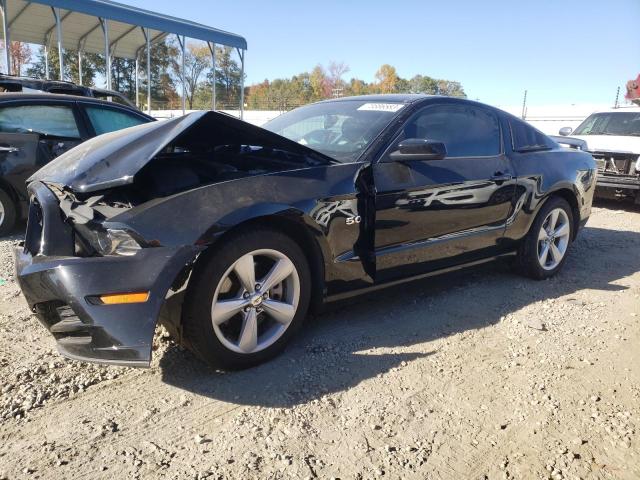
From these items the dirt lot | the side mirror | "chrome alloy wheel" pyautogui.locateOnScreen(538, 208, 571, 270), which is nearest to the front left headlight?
the dirt lot

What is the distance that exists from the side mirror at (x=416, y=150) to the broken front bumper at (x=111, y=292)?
155cm

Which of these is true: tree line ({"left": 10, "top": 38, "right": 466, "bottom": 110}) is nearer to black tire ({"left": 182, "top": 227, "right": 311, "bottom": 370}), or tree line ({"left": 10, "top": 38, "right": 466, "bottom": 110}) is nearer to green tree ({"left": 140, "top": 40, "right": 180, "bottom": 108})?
green tree ({"left": 140, "top": 40, "right": 180, "bottom": 108})

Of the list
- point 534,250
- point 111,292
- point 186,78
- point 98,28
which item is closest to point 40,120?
point 111,292

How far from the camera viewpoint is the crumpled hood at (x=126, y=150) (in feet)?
8.14

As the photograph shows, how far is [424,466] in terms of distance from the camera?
2051mm

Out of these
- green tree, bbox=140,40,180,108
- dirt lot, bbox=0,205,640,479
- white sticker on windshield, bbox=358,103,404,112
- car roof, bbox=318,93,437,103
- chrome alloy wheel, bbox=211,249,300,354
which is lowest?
dirt lot, bbox=0,205,640,479

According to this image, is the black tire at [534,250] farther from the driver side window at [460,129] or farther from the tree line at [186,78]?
the tree line at [186,78]

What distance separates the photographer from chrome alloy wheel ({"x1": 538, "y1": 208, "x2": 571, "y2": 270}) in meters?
4.50

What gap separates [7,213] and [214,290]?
3.90 meters

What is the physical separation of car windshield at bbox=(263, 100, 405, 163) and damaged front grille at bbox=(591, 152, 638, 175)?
6.41 m

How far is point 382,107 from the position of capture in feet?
12.0

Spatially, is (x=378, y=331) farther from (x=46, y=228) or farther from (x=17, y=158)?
(x=17, y=158)

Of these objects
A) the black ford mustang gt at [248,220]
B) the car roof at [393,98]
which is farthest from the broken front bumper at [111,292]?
the car roof at [393,98]

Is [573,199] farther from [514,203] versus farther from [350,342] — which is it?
[350,342]
